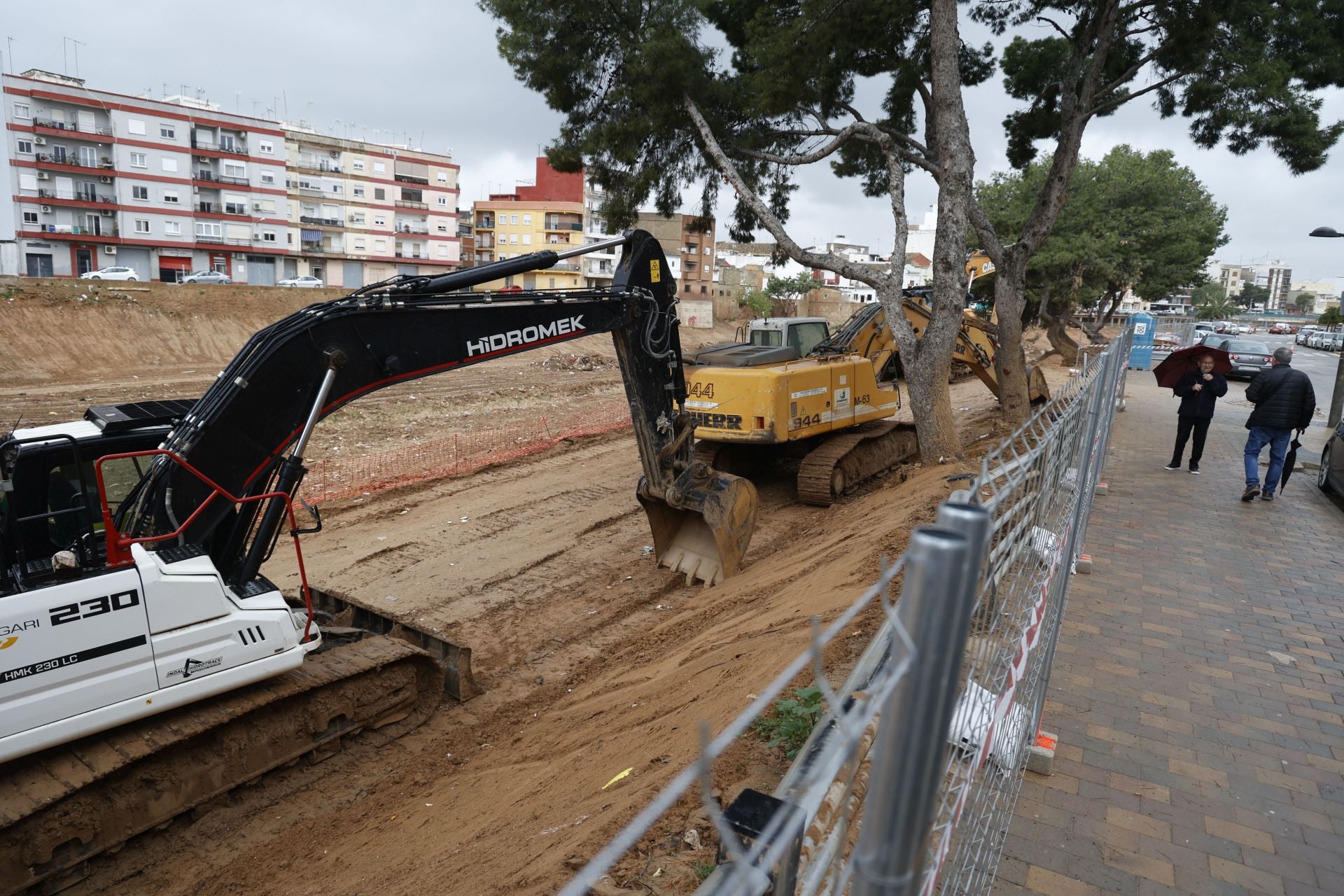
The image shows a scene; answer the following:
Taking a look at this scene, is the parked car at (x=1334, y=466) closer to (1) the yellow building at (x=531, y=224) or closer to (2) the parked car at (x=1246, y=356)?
(2) the parked car at (x=1246, y=356)

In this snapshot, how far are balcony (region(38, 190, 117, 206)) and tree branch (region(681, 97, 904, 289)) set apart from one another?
43353 millimetres

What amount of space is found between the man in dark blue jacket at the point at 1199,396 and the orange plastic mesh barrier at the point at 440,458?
9.77 m

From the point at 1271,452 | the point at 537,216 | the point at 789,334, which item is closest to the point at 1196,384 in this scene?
the point at 1271,452

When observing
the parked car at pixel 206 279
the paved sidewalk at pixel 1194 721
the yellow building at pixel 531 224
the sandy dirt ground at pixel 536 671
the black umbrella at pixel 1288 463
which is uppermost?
the yellow building at pixel 531 224

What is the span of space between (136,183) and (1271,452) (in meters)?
50.9

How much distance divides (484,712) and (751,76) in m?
10.0

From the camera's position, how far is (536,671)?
702 cm

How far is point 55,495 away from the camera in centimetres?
510

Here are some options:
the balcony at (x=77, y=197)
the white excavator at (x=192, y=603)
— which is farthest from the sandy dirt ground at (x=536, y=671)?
the balcony at (x=77, y=197)

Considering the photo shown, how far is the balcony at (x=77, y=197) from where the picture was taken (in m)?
41.9

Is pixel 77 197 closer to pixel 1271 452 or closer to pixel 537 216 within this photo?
pixel 537 216

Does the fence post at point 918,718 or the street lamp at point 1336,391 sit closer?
the fence post at point 918,718

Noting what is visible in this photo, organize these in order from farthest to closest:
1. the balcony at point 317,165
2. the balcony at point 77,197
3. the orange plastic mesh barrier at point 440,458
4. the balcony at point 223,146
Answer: the balcony at point 317,165, the balcony at point 223,146, the balcony at point 77,197, the orange plastic mesh barrier at point 440,458

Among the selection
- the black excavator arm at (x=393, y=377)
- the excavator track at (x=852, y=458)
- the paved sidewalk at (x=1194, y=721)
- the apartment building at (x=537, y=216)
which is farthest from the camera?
the apartment building at (x=537, y=216)
